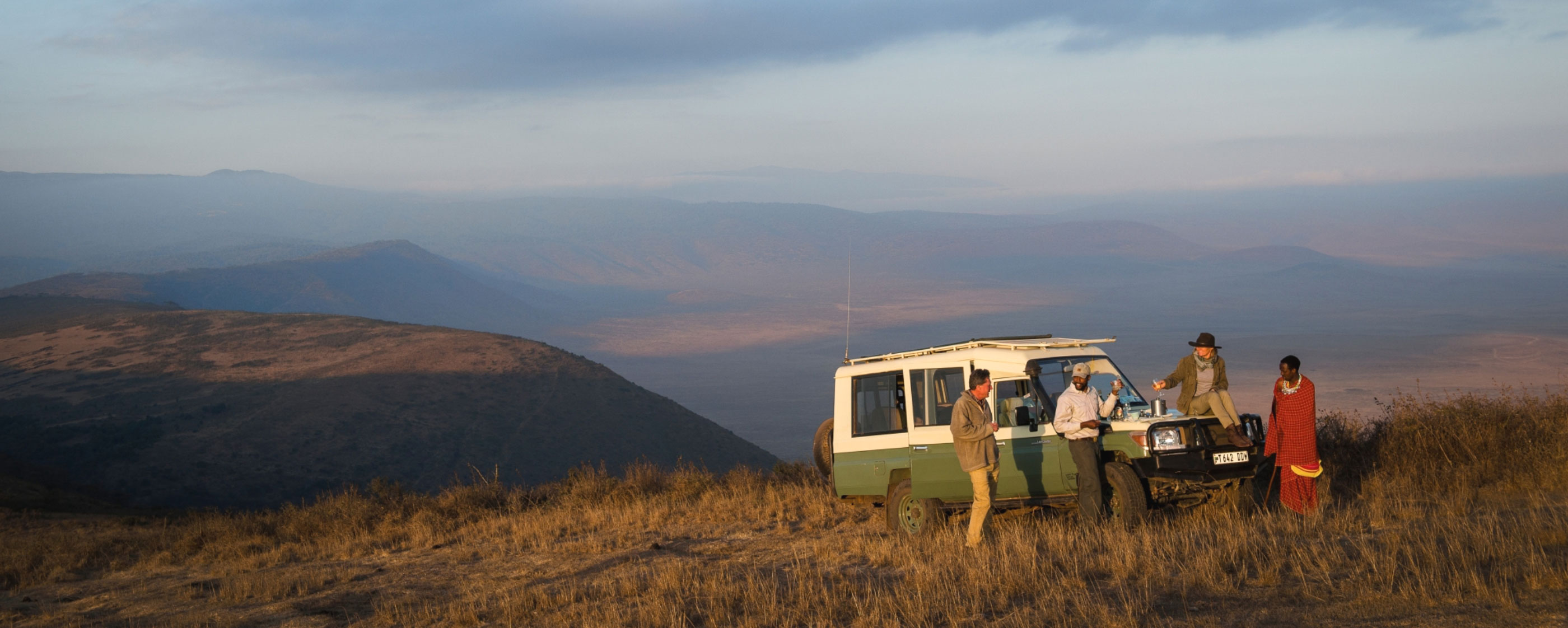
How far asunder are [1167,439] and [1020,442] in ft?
4.25

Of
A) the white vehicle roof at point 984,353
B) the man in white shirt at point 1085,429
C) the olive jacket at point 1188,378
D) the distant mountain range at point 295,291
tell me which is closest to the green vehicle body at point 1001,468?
the man in white shirt at point 1085,429

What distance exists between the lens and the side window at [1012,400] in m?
9.87

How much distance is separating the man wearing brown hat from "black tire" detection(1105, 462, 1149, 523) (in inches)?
35.0

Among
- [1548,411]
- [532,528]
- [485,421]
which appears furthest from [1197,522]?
[485,421]

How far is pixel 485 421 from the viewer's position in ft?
184

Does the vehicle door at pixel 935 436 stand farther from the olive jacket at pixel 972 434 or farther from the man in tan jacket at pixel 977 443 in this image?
the olive jacket at pixel 972 434

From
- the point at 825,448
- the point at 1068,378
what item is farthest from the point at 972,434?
the point at 825,448

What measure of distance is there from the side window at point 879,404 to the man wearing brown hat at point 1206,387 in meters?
2.43

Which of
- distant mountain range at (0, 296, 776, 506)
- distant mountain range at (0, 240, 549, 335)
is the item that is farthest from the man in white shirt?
distant mountain range at (0, 240, 549, 335)

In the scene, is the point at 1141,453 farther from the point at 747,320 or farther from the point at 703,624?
the point at 747,320

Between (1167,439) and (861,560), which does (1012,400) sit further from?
(861,560)

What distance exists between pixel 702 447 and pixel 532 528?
41848mm

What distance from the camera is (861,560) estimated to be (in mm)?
9766

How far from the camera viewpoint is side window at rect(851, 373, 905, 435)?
1062 cm
